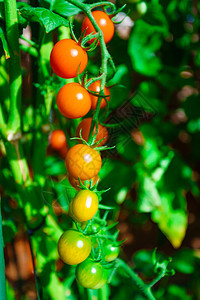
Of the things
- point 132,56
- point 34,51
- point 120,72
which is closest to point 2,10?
point 34,51

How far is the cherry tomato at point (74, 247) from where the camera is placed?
0.98ft

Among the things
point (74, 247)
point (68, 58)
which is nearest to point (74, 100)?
point (68, 58)

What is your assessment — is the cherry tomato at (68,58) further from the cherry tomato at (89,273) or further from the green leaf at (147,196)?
the green leaf at (147,196)

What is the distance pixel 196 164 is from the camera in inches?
36.2

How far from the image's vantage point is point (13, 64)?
34 cm

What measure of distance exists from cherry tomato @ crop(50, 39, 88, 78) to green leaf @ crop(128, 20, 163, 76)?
1.29 feet

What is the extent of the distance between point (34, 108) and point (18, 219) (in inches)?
7.0

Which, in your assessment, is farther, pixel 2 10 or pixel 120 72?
pixel 120 72

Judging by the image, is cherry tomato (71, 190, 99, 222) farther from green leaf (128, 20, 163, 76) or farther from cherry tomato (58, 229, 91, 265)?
green leaf (128, 20, 163, 76)

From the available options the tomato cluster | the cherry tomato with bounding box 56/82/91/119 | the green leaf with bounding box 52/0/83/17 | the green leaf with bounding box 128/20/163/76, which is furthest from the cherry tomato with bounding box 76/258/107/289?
the green leaf with bounding box 128/20/163/76

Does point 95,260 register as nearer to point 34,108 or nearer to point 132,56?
point 34,108

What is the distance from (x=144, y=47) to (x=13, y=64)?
16.7 inches

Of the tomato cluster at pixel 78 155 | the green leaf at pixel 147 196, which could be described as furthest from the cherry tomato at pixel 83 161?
the green leaf at pixel 147 196

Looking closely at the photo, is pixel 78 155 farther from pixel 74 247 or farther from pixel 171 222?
pixel 171 222
